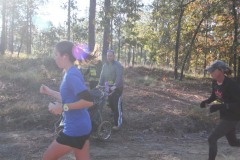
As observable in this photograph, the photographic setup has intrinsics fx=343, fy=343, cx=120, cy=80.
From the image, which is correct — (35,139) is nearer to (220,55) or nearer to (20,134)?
(20,134)

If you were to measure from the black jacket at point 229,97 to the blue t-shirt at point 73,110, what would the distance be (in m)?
2.77

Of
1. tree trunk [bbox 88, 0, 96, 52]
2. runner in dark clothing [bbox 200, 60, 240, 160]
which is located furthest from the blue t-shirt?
tree trunk [bbox 88, 0, 96, 52]

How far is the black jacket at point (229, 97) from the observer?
18.6ft

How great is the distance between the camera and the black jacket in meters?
5.68

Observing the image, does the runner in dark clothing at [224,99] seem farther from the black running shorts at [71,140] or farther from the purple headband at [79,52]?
the black running shorts at [71,140]

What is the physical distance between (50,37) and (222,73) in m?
48.3

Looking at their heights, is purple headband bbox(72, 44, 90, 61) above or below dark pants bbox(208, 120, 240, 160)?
above

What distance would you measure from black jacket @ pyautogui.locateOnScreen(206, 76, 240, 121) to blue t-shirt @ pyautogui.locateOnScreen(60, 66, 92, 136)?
277 centimetres

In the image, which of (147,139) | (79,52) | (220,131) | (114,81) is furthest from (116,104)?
(79,52)

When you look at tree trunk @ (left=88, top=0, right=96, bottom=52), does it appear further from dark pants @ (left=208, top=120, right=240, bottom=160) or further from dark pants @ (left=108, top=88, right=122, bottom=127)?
dark pants @ (left=208, top=120, right=240, bottom=160)

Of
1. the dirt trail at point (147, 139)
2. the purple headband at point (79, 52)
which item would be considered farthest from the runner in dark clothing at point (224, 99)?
the purple headband at point (79, 52)

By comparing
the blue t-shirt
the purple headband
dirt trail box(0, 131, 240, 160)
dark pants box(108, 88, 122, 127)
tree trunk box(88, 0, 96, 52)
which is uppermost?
tree trunk box(88, 0, 96, 52)

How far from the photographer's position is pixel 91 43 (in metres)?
19.7

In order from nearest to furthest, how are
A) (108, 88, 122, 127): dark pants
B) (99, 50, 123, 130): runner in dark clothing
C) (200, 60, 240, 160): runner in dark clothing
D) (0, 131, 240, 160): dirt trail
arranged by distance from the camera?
1. (200, 60, 240, 160): runner in dark clothing
2. (0, 131, 240, 160): dirt trail
3. (99, 50, 123, 130): runner in dark clothing
4. (108, 88, 122, 127): dark pants
